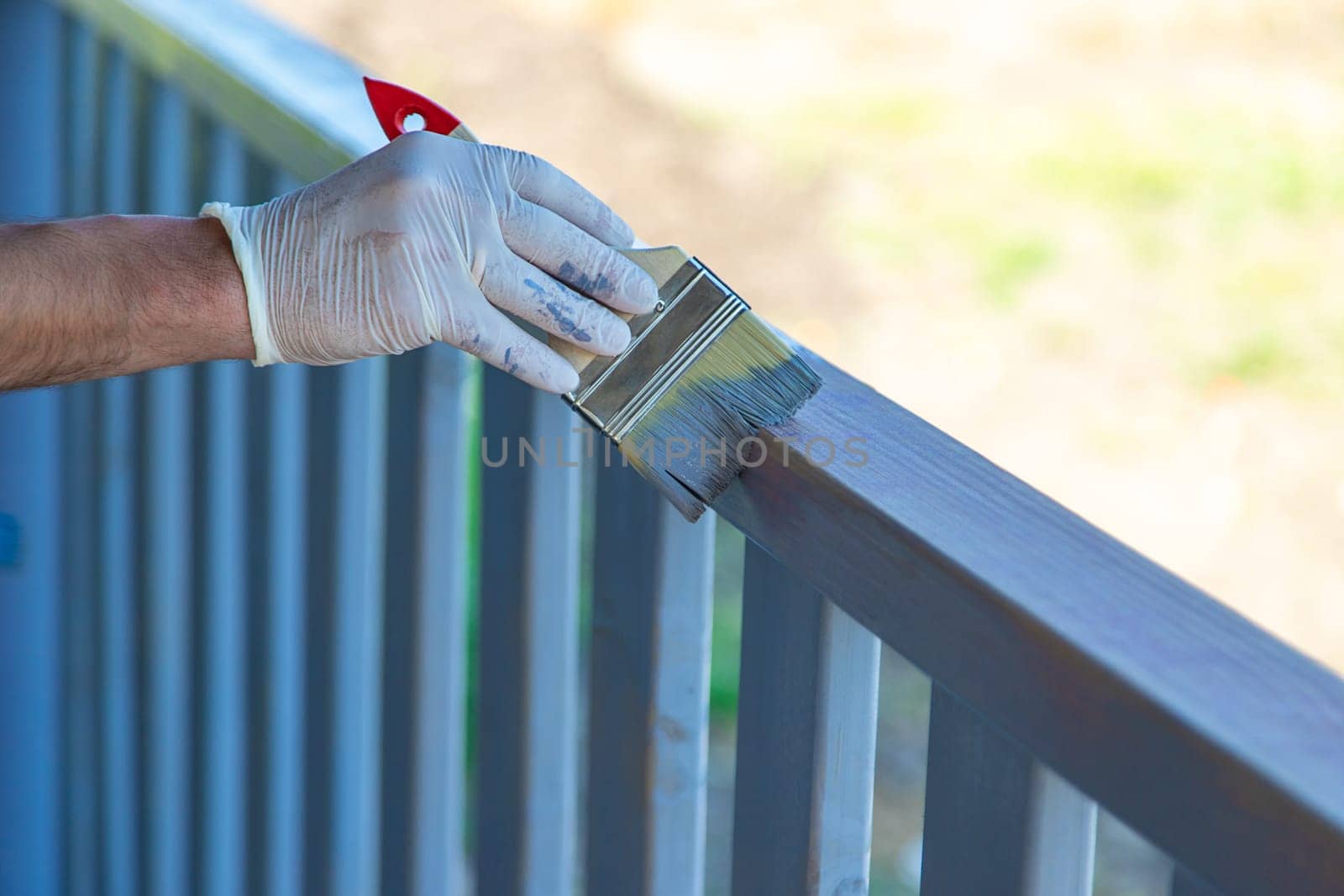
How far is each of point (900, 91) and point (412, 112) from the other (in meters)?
6.17

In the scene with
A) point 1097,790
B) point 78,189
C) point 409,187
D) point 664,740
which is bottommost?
point 1097,790

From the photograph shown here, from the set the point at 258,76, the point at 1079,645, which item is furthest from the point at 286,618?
the point at 1079,645

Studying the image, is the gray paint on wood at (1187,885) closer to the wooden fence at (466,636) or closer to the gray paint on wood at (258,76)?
the wooden fence at (466,636)

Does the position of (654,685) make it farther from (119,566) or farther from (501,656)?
(119,566)

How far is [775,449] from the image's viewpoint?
0.72 m

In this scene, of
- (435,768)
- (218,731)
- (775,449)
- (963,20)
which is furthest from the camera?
(963,20)

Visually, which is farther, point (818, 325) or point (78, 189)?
point (818, 325)

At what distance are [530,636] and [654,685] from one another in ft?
0.53

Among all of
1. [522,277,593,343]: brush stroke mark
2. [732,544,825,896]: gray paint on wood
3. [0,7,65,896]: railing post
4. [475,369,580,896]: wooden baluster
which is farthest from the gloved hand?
[0,7,65,896]: railing post

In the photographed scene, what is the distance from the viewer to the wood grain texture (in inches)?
18.5

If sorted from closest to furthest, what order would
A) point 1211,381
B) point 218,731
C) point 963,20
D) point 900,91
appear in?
point 218,731 → point 1211,381 → point 900,91 → point 963,20

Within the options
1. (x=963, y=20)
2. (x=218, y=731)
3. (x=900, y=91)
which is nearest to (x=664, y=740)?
(x=218, y=731)

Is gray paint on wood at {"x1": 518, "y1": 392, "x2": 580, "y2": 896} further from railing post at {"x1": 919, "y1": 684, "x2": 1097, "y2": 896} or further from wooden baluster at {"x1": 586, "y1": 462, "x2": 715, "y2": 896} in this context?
railing post at {"x1": 919, "y1": 684, "x2": 1097, "y2": 896}

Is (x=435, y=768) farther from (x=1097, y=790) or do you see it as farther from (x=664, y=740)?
(x=1097, y=790)
